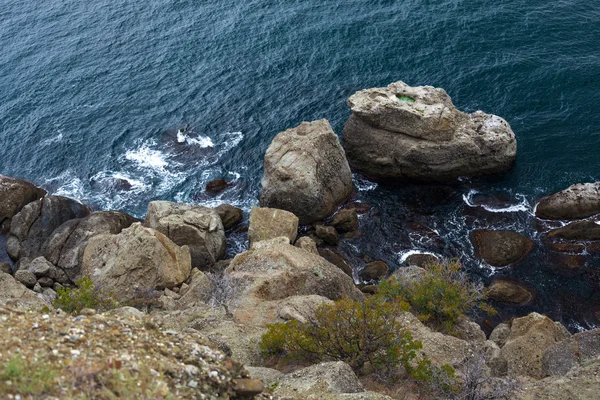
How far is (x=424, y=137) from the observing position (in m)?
56.9

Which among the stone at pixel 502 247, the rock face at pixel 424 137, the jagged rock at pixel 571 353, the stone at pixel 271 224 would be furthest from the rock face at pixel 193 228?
the jagged rock at pixel 571 353

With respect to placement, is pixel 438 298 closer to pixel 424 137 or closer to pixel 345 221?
pixel 345 221

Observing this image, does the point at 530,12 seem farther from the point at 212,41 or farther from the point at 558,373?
the point at 558,373

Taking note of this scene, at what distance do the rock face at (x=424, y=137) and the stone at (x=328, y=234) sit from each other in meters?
10.2

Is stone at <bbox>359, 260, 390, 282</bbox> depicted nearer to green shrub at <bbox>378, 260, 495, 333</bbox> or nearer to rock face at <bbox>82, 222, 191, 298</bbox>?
green shrub at <bbox>378, 260, 495, 333</bbox>

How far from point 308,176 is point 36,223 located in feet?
96.4

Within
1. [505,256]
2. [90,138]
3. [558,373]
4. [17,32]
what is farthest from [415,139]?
[17,32]

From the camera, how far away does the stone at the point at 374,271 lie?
49.8 metres

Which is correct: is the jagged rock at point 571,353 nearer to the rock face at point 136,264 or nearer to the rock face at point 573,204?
the rock face at point 573,204

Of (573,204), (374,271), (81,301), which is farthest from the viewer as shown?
(573,204)

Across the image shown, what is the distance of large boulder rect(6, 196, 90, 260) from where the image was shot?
184ft

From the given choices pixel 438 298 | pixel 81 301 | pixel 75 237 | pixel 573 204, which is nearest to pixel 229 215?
pixel 75 237

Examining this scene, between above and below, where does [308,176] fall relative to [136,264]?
below

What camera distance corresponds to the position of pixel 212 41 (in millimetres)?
85688
